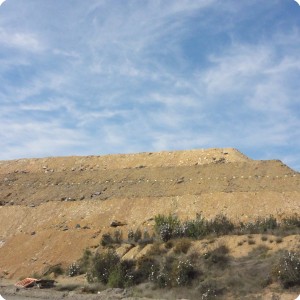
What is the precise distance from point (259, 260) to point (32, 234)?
20.9m

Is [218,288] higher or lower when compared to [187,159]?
lower

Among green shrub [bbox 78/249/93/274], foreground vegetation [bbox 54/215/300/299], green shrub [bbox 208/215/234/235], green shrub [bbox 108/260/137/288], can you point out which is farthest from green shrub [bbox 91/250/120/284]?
green shrub [bbox 208/215/234/235]

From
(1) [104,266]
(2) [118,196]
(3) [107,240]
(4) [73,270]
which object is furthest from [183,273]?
(2) [118,196]

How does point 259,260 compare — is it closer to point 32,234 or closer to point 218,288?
point 218,288

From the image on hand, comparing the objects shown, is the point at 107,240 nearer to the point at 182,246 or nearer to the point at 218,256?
the point at 182,246

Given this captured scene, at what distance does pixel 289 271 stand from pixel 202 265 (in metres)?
4.03

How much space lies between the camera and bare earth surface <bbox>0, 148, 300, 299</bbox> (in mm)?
30938

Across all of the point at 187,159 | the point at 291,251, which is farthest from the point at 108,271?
the point at 187,159

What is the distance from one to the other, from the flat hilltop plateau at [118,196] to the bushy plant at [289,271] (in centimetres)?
1301

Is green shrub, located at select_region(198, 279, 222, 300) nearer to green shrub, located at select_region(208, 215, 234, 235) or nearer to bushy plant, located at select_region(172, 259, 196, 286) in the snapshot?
bushy plant, located at select_region(172, 259, 196, 286)

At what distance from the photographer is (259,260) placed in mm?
17078

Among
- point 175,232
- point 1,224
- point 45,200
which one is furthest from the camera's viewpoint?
point 45,200

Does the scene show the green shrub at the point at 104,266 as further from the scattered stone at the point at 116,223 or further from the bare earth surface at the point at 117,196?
the scattered stone at the point at 116,223

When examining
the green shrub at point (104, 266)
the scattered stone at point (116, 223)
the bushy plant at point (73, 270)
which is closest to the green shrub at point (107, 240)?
the bushy plant at point (73, 270)
